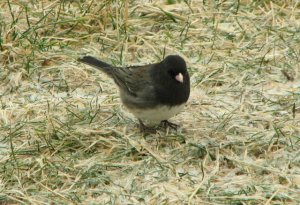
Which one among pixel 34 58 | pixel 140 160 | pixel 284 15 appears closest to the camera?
pixel 140 160

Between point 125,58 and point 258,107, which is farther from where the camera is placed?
point 125,58

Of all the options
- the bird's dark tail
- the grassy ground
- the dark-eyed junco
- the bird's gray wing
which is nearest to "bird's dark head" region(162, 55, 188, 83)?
the dark-eyed junco

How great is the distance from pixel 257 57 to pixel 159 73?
1103 mm

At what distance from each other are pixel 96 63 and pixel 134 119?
0.44 m

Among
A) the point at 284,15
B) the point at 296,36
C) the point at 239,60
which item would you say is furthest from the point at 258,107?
the point at 284,15

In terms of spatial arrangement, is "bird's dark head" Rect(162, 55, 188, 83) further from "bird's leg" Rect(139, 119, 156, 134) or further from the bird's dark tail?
the bird's dark tail

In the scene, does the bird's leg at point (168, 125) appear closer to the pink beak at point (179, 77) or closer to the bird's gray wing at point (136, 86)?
the bird's gray wing at point (136, 86)

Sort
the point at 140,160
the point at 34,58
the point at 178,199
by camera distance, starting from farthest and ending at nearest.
Answer: the point at 34,58 → the point at 140,160 → the point at 178,199

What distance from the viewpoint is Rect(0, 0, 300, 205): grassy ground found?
4.04 meters

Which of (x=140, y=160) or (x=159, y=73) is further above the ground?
(x=159, y=73)

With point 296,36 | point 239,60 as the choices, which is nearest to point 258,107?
point 239,60

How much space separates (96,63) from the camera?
5043mm

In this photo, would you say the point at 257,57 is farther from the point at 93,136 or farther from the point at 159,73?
the point at 93,136

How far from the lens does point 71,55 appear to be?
18.1 ft
